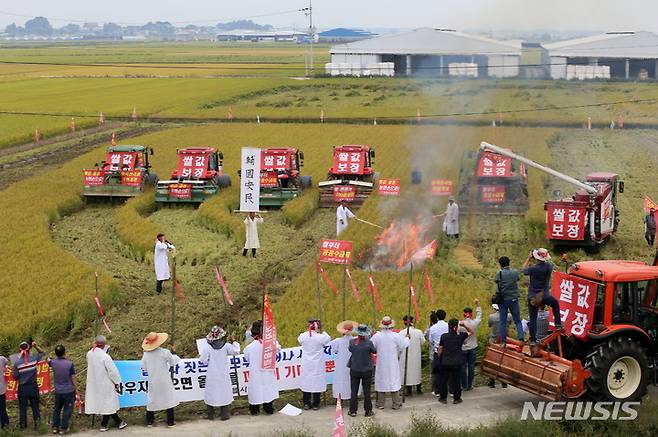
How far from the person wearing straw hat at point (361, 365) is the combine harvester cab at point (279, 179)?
16762mm

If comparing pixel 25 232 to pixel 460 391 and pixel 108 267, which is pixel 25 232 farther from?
pixel 460 391

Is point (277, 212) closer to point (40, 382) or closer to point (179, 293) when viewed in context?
point (179, 293)

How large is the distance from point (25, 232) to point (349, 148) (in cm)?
1134

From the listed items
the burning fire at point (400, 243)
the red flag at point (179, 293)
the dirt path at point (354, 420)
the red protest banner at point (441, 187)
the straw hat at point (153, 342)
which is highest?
the straw hat at point (153, 342)

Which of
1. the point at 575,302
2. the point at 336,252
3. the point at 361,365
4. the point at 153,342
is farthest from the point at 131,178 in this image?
the point at 575,302

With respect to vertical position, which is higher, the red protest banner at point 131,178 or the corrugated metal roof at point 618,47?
the corrugated metal roof at point 618,47

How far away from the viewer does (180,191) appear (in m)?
29.7

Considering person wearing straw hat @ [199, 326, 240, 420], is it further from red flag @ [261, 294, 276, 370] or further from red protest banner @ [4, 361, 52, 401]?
red protest banner @ [4, 361, 52, 401]

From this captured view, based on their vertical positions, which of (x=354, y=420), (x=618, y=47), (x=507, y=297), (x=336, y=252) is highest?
(x=618, y=47)

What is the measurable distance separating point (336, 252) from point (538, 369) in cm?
634

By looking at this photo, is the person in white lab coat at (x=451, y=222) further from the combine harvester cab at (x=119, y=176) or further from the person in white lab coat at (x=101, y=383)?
the person in white lab coat at (x=101, y=383)

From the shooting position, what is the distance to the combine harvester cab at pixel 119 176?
1203 inches

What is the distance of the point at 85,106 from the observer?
2359 inches

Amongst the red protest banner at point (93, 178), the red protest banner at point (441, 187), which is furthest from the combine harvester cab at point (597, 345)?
the red protest banner at point (93, 178)
